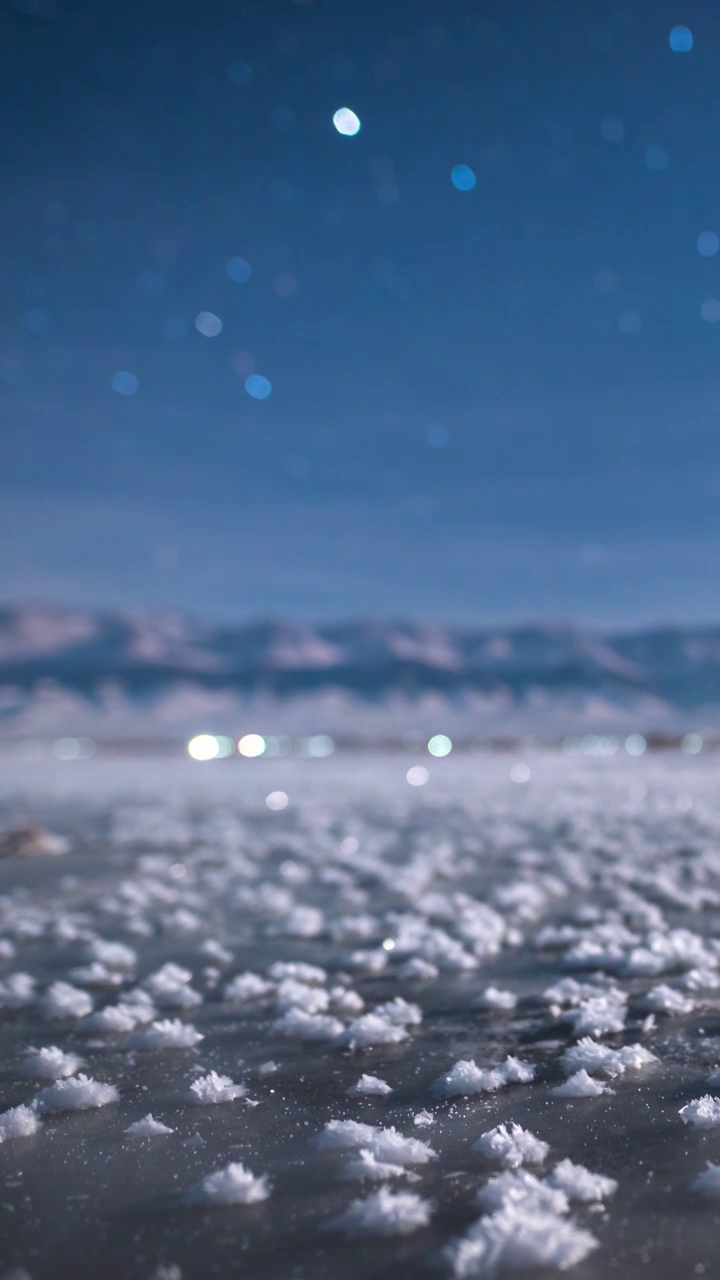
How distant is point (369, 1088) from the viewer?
13.9ft

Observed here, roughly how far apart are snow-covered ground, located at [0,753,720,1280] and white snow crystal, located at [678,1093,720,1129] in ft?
0.04

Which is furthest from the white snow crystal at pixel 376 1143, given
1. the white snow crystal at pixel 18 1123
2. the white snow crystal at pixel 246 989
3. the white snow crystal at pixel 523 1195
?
the white snow crystal at pixel 246 989

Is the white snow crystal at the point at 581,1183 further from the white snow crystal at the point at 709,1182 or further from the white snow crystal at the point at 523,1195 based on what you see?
the white snow crystal at the point at 709,1182

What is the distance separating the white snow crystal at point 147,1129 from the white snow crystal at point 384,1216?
105 cm

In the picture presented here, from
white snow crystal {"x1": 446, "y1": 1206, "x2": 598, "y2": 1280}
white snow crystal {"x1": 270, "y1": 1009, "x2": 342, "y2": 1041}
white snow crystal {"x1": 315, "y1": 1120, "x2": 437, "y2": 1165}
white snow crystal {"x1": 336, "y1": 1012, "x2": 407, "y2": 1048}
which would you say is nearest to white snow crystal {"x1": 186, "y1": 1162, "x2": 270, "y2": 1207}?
white snow crystal {"x1": 315, "y1": 1120, "x2": 437, "y2": 1165}

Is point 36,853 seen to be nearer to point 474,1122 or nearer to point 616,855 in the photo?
point 616,855

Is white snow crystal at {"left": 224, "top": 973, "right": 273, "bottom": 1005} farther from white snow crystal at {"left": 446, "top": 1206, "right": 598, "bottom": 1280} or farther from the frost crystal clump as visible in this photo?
white snow crystal at {"left": 446, "top": 1206, "right": 598, "bottom": 1280}

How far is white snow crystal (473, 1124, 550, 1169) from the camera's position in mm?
3424

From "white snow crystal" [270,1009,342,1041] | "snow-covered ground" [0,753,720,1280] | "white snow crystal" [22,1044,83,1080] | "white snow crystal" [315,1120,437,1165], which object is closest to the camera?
"snow-covered ground" [0,753,720,1280]

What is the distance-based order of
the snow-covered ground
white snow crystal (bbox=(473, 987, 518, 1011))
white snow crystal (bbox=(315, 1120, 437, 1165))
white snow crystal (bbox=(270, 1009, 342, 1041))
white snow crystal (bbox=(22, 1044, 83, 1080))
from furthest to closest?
white snow crystal (bbox=(473, 987, 518, 1011))
white snow crystal (bbox=(270, 1009, 342, 1041))
white snow crystal (bbox=(22, 1044, 83, 1080))
white snow crystal (bbox=(315, 1120, 437, 1165))
the snow-covered ground

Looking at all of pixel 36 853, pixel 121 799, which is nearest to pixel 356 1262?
pixel 36 853

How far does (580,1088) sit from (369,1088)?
93cm

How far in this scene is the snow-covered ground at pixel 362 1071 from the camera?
298 centimetres

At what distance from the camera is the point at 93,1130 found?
12.7 feet
